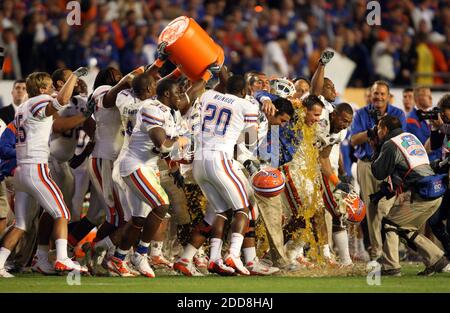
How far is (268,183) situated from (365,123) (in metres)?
2.94

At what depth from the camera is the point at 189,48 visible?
11.3 m

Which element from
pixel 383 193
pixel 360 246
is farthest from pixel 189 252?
→ pixel 360 246

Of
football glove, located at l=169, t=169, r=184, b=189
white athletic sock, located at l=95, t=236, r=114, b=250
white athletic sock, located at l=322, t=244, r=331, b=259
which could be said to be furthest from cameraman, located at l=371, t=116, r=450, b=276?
white athletic sock, located at l=95, t=236, r=114, b=250

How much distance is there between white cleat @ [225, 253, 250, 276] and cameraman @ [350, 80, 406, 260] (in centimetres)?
246

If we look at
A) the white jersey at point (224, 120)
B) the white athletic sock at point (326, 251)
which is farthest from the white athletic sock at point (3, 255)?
the white athletic sock at point (326, 251)

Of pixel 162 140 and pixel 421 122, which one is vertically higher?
pixel 421 122

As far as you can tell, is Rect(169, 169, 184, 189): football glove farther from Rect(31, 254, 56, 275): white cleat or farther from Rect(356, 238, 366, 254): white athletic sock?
Rect(356, 238, 366, 254): white athletic sock

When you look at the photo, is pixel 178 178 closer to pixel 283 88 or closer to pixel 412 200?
pixel 283 88

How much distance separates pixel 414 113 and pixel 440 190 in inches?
126

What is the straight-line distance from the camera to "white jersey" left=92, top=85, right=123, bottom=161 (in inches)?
456

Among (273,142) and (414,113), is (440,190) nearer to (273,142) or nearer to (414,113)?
(273,142)

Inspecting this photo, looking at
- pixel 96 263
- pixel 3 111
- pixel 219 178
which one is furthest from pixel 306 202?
pixel 3 111

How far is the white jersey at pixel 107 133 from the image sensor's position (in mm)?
11578

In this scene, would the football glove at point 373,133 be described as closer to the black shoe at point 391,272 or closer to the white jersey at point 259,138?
the white jersey at point 259,138
